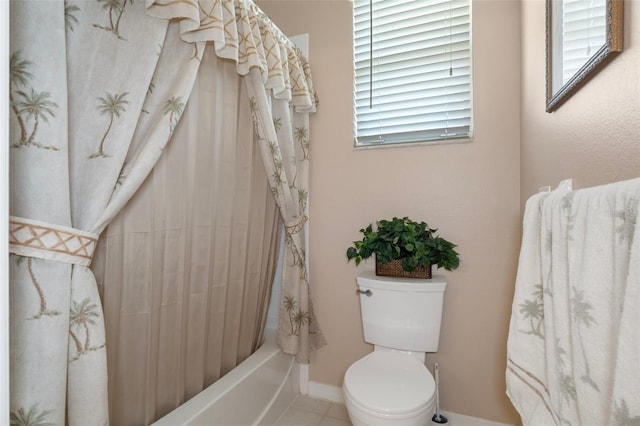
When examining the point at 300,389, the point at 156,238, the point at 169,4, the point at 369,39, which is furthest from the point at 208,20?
the point at 300,389

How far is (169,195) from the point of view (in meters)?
1.17

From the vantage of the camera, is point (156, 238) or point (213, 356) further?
point (213, 356)

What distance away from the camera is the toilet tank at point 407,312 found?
1603mm

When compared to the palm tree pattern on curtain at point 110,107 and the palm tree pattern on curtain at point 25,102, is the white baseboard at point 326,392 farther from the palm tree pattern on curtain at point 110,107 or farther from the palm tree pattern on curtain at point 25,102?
the palm tree pattern on curtain at point 25,102

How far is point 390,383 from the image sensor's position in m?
1.33

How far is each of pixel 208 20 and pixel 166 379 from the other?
1304mm

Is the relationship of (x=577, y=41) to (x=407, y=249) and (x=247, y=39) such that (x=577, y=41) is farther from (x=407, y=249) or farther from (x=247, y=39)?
(x=247, y=39)

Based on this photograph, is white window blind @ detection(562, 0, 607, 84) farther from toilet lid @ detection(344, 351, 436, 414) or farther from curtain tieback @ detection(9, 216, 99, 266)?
curtain tieback @ detection(9, 216, 99, 266)

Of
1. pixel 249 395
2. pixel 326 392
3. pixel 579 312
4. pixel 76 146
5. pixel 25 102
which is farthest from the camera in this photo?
pixel 326 392

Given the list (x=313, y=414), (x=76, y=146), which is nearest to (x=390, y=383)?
(x=313, y=414)

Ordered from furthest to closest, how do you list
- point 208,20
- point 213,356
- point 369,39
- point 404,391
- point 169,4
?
point 369,39 → point 213,356 → point 404,391 → point 208,20 → point 169,4

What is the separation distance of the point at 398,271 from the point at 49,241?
1.43 m

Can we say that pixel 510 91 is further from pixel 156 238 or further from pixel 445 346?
pixel 156 238

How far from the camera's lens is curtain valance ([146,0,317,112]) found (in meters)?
1.02
